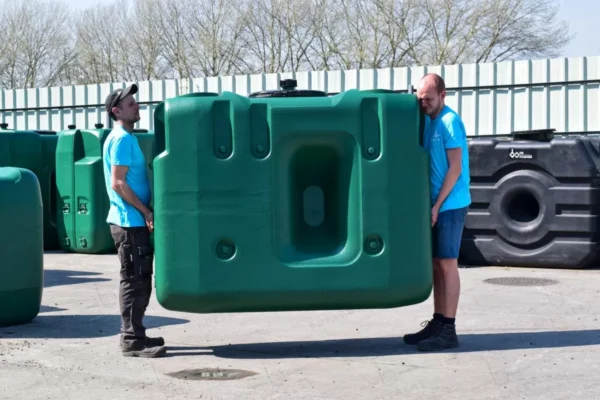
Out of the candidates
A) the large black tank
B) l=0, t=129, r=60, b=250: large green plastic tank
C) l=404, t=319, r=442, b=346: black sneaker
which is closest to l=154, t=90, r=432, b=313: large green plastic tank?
l=404, t=319, r=442, b=346: black sneaker

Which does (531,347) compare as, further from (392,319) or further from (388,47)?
(388,47)

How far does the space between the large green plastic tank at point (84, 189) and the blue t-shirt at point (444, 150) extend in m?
7.25

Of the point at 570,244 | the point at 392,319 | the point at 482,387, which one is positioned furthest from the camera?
the point at 570,244

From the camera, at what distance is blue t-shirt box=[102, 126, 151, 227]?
576 centimetres

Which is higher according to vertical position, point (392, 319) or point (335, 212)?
point (335, 212)

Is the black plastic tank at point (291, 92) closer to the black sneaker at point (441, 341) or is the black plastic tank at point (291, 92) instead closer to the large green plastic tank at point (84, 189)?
the black sneaker at point (441, 341)

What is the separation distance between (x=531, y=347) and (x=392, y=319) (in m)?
1.35

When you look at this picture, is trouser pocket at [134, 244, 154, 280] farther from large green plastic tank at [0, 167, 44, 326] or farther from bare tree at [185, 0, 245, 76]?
bare tree at [185, 0, 245, 76]

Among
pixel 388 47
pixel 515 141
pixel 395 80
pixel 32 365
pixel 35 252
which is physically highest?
pixel 388 47

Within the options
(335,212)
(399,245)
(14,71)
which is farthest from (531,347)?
(14,71)

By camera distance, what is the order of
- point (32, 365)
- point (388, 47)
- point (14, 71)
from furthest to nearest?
1. point (14, 71)
2. point (388, 47)
3. point (32, 365)

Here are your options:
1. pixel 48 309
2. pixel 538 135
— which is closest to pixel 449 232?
pixel 48 309

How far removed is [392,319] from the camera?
7078 millimetres

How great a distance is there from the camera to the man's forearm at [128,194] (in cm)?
572
